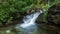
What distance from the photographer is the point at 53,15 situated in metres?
11.7

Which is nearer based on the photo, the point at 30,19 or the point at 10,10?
the point at 10,10

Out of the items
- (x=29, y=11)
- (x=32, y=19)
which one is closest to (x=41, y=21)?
(x=32, y=19)

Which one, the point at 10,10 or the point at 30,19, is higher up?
the point at 10,10

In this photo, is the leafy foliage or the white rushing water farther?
the white rushing water

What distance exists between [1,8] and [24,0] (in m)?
4.25

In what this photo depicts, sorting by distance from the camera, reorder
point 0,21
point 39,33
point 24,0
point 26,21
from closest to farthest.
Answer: point 39,33, point 0,21, point 26,21, point 24,0

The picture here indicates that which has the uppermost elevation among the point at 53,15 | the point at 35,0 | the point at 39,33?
the point at 35,0

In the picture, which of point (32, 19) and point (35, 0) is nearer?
point (32, 19)

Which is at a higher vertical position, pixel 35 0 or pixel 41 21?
pixel 35 0

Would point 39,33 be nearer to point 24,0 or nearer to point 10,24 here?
point 10,24

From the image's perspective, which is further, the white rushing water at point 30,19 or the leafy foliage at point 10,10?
the white rushing water at point 30,19

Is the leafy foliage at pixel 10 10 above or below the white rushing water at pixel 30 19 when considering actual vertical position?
above

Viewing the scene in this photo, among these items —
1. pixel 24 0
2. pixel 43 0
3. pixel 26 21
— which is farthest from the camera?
pixel 43 0

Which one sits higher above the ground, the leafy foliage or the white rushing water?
the leafy foliage
